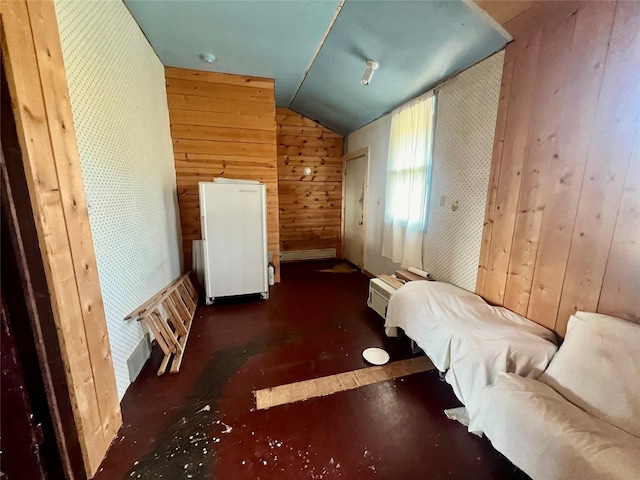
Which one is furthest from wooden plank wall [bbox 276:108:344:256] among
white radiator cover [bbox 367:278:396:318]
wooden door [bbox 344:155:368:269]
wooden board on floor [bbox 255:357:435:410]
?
wooden board on floor [bbox 255:357:435:410]

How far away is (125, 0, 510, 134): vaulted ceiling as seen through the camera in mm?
1836

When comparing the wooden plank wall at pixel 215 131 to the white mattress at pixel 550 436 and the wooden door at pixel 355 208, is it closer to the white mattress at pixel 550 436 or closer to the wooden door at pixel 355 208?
the wooden door at pixel 355 208

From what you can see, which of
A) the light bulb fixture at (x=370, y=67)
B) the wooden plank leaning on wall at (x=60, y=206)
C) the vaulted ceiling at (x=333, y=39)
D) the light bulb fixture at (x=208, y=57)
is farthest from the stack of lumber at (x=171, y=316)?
the light bulb fixture at (x=370, y=67)

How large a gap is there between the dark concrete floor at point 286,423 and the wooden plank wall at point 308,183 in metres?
2.79

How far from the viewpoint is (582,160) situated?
1441 millimetres

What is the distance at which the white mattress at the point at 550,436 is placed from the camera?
0.87 m

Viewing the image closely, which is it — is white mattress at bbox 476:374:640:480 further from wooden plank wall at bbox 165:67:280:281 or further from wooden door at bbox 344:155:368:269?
wooden plank wall at bbox 165:67:280:281

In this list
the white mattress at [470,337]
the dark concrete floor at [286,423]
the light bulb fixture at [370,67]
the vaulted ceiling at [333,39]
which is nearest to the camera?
the dark concrete floor at [286,423]

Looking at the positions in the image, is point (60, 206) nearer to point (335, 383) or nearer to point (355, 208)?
point (335, 383)

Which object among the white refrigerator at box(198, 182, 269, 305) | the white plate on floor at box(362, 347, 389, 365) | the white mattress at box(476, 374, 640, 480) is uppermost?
the white refrigerator at box(198, 182, 269, 305)

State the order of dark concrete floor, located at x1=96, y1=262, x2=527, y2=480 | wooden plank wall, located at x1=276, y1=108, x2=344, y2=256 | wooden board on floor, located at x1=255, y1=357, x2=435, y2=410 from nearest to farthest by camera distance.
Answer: dark concrete floor, located at x1=96, y1=262, x2=527, y2=480, wooden board on floor, located at x1=255, y1=357, x2=435, y2=410, wooden plank wall, located at x1=276, y1=108, x2=344, y2=256

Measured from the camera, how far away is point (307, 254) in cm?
499

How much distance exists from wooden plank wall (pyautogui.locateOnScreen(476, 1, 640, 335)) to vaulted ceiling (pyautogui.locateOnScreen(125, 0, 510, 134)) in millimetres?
388

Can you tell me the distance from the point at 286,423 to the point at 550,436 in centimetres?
120
